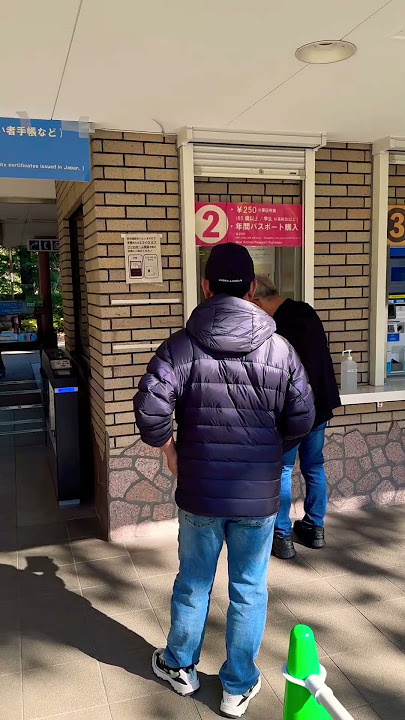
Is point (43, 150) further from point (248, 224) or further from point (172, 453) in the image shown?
point (172, 453)

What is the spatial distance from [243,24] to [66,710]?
2.95 metres

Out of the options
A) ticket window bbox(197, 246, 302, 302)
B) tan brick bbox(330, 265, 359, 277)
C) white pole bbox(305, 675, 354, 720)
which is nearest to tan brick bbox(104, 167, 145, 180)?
ticket window bbox(197, 246, 302, 302)

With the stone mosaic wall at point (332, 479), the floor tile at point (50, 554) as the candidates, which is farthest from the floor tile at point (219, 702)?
the stone mosaic wall at point (332, 479)

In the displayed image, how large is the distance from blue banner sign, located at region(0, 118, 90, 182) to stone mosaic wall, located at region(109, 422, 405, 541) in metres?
1.87

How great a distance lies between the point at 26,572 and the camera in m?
3.75

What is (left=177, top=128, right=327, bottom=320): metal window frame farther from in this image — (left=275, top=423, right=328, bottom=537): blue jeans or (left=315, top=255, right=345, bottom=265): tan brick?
(left=275, top=423, right=328, bottom=537): blue jeans

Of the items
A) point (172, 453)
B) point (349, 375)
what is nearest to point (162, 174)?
point (349, 375)

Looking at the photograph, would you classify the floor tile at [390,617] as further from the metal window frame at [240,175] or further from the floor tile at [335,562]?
the metal window frame at [240,175]

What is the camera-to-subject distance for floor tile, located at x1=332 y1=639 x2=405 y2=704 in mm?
2637

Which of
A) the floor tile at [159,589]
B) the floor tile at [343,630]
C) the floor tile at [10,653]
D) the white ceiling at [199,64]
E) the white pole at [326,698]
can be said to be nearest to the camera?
the white pole at [326,698]

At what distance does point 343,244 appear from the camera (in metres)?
4.56

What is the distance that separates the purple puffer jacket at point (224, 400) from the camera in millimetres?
2326

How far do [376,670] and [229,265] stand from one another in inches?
78.4

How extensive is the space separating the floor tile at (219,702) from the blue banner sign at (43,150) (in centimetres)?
289
